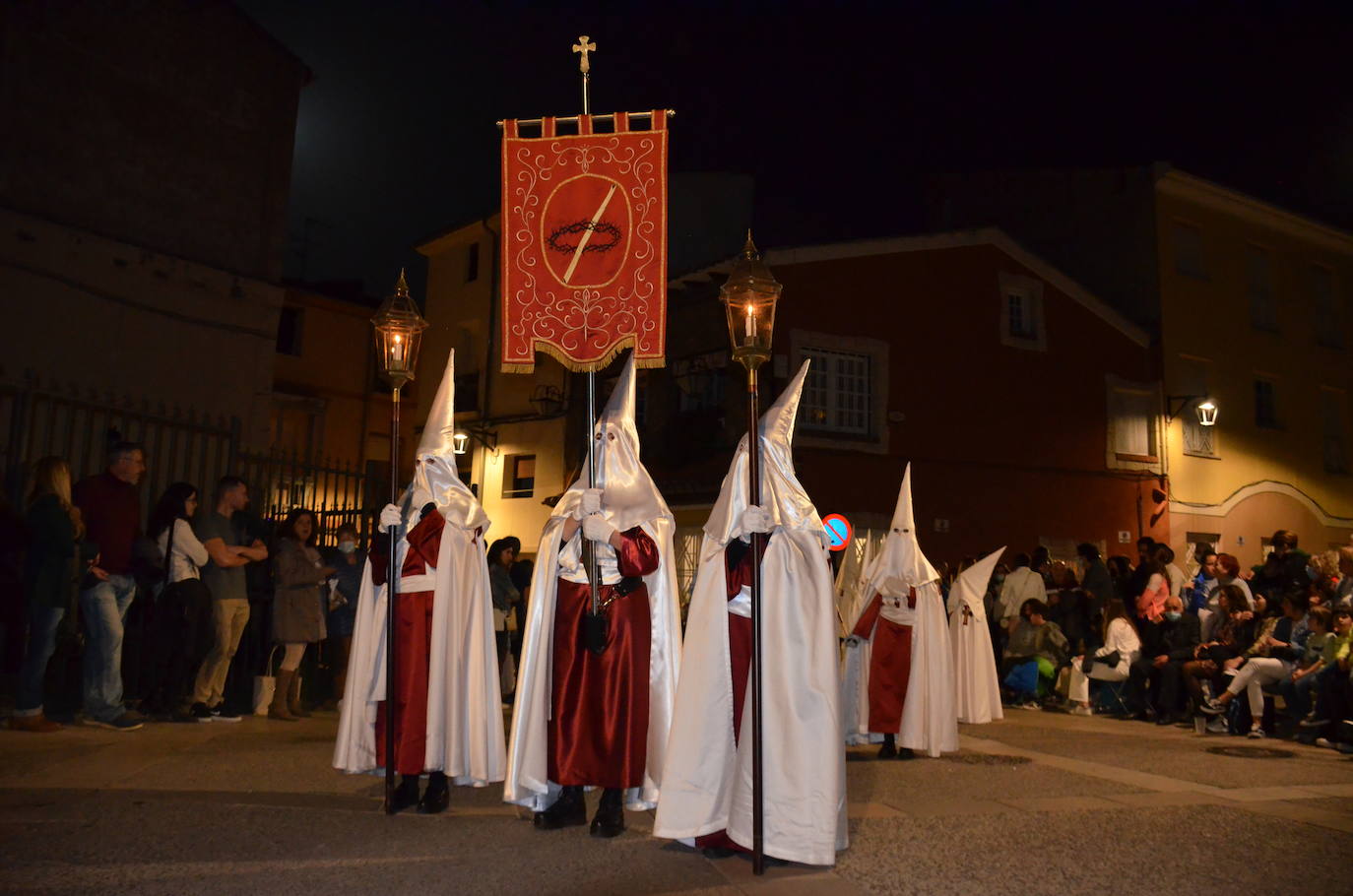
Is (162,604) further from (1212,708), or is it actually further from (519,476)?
(519,476)

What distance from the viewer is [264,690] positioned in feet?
34.2


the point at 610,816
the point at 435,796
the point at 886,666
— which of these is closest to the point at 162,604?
the point at 435,796

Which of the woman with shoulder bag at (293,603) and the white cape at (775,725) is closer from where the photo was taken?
the white cape at (775,725)

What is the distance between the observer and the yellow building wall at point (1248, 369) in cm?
2461

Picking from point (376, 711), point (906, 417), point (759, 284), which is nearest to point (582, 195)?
point (759, 284)

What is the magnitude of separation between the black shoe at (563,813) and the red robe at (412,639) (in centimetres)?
88

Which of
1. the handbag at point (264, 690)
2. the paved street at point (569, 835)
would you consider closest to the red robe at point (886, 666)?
the paved street at point (569, 835)

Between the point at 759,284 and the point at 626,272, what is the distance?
180 centimetres

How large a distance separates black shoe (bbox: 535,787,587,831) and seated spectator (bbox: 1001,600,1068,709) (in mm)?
10607

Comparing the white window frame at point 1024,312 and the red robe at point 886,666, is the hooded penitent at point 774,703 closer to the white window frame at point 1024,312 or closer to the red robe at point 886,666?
the red robe at point 886,666

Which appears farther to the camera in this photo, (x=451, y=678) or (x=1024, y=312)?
(x=1024, y=312)

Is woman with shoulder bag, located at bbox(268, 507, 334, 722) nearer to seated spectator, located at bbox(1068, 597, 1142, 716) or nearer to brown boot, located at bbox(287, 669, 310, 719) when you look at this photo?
brown boot, located at bbox(287, 669, 310, 719)

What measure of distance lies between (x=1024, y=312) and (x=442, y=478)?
1995 cm

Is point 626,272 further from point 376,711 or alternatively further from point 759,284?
point 376,711
